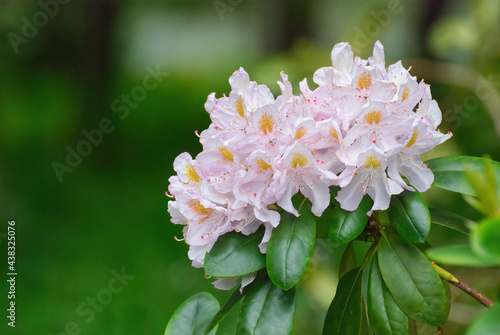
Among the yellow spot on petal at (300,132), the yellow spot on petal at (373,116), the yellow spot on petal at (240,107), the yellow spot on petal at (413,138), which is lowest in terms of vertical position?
the yellow spot on petal at (413,138)

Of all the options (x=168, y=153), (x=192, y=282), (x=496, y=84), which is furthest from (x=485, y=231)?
(x=168, y=153)

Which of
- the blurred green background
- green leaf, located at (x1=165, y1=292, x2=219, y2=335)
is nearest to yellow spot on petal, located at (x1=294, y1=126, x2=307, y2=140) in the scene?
green leaf, located at (x1=165, y1=292, x2=219, y2=335)

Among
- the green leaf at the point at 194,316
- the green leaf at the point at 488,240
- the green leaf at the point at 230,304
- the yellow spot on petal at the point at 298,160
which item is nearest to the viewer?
the green leaf at the point at 488,240

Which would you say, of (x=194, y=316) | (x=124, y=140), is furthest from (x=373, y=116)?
(x=124, y=140)

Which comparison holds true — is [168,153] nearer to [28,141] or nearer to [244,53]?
[28,141]

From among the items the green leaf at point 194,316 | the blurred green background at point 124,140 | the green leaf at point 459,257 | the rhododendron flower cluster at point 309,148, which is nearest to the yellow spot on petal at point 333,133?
the rhododendron flower cluster at point 309,148

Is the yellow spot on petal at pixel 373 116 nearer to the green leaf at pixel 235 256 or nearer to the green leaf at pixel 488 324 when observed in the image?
the green leaf at pixel 235 256
